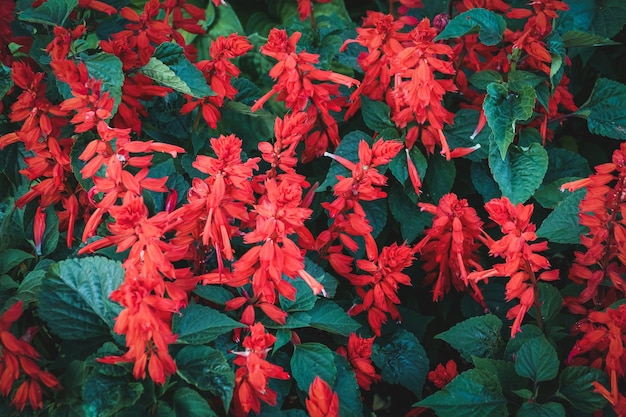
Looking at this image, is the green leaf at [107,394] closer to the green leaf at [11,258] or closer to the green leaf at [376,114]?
the green leaf at [11,258]

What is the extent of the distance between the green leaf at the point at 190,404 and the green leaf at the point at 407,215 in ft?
1.77

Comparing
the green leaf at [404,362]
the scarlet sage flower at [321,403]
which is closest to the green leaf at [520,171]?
the green leaf at [404,362]

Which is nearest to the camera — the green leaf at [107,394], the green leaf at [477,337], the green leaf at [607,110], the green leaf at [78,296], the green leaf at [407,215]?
the green leaf at [107,394]

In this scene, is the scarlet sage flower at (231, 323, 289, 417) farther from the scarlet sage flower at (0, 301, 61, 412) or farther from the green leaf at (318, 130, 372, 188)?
the green leaf at (318, 130, 372, 188)

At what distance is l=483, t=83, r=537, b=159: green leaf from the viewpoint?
1253mm

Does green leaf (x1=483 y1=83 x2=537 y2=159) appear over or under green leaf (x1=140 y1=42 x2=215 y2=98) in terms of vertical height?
under

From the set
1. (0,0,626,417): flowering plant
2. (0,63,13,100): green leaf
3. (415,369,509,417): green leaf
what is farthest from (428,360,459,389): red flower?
(0,63,13,100): green leaf

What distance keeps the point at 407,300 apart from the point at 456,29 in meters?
0.61

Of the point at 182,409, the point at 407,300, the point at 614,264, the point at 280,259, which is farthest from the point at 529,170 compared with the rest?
the point at 182,409

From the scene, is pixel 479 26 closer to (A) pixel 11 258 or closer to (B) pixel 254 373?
(B) pixel 254 373

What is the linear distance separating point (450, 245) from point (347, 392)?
347 millimetres

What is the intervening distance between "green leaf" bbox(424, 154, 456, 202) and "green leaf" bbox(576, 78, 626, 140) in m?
0.33

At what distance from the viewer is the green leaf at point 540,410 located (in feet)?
3.54

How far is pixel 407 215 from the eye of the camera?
A: 1356 millimetres
